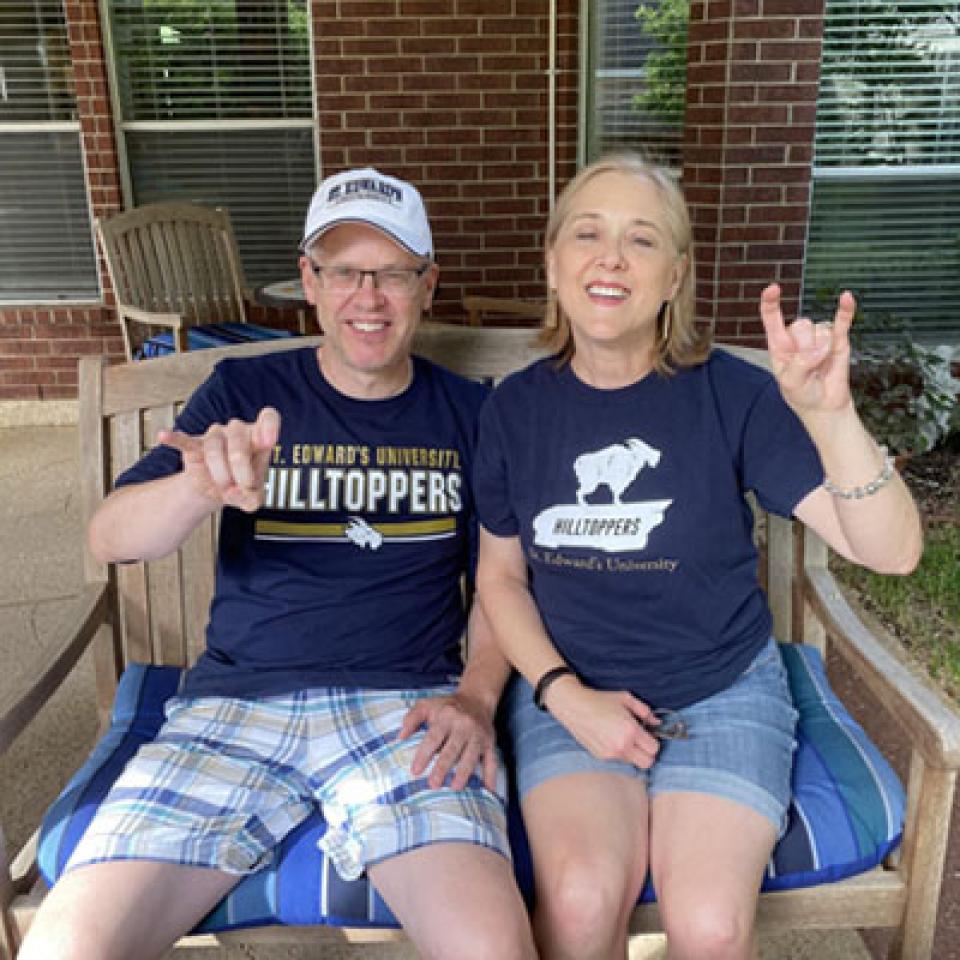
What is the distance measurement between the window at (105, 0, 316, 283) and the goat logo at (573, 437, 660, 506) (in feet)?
14.3

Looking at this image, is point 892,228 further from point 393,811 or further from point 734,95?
point 393,811

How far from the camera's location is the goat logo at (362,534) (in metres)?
1.77

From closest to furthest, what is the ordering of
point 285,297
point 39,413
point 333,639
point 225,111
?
1. point 333,639
2. point 285,297
3. point 225,111
4. point 39,413

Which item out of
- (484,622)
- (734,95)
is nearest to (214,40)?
(734,95)

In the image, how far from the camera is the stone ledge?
561cm

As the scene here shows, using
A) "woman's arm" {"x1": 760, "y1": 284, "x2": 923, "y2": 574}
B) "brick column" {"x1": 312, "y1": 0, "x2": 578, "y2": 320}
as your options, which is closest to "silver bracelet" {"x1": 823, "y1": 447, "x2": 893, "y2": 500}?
"woman's arm" {"x1": 760, "y1": 284, "x2": 923, "y2": 574}

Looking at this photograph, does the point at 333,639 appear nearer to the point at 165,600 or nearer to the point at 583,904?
the point at 165,600

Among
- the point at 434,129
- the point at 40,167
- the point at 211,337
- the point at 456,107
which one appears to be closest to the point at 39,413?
the point at 40,167

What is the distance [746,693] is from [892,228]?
3791 mm

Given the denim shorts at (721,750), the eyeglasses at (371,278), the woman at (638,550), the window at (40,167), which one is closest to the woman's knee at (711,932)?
the woman at (638,550)

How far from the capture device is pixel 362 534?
1772mm

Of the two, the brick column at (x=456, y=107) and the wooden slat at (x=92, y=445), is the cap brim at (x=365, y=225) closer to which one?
the wooden slat at (x=92, y=445)

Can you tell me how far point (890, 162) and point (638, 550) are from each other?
3805 mm

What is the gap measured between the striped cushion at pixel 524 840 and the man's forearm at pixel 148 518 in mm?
351
